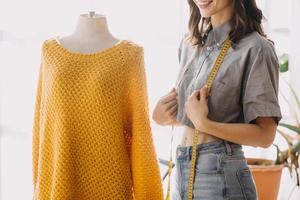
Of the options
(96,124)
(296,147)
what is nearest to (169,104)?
(96,124)

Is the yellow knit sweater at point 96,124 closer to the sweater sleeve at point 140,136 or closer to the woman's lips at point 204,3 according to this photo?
the sweater sleeve at point 140,136

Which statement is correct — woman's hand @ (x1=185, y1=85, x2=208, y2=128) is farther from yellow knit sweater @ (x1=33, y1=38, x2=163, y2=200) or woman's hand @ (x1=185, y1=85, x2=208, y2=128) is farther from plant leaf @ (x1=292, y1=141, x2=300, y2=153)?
plant leaf @ (x1=292, y1=141, x2=300, y2=153)

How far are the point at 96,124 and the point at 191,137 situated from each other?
1.20 ft

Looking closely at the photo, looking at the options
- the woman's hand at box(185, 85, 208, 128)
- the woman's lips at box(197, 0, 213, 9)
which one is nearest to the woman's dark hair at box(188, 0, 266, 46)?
the woman's lips at box(197, 0, 213, 9)

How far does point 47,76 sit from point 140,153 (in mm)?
341

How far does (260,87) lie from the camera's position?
1.43 meters

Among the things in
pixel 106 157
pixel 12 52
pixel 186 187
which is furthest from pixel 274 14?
pixel 106 157

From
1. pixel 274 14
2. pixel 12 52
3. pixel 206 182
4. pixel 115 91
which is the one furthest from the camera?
pixel 274 14

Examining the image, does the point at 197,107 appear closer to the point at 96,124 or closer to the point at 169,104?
the point at 169,104

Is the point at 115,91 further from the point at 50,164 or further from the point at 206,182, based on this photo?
the point at 206,182

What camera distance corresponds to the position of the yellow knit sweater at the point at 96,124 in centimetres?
133

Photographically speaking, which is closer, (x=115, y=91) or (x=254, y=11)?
(x=115, y=91)

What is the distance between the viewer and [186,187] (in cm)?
153

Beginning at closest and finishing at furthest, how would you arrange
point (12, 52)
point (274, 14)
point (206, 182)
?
point (206, 182) < point (12, 52) < point (274, 14)
